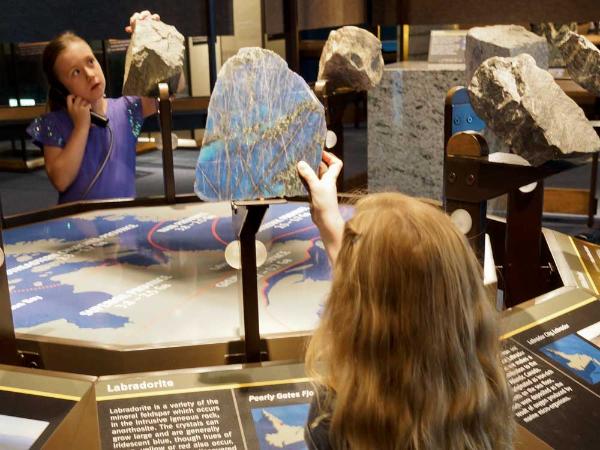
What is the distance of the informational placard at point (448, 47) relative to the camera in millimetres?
4578

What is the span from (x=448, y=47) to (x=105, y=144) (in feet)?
7.84

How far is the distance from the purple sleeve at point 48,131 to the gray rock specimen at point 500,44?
187 centimetres

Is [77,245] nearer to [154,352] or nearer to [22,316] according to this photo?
[22,316]

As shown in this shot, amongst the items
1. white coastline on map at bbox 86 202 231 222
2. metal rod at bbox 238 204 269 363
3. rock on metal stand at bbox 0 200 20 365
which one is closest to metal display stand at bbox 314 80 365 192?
white coastline on map at bbox 86 202 231 222

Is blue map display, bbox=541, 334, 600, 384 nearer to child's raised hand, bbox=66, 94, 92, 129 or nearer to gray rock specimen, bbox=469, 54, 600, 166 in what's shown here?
gray rock specimen, bbox=469, 54, 600, 166


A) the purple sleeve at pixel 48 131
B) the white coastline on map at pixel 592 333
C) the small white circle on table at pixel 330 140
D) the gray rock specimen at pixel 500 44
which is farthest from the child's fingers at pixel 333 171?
the gray rock specimen at pixel 500 44

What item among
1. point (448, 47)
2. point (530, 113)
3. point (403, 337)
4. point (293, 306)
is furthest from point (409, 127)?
point (403, 337)

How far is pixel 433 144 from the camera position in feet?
14.7

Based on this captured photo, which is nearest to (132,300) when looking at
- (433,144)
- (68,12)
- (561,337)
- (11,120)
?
(561,337)

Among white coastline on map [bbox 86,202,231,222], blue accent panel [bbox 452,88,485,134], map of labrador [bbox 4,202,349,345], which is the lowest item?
map of labrador [bbox 4,202,349,345]

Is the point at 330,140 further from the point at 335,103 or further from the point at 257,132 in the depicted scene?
the point at 257,132

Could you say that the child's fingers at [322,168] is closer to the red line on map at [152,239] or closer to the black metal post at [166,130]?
the red line on map at [152,239]

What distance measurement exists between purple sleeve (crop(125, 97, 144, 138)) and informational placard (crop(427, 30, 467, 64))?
2.12m

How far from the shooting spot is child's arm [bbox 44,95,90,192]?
115 inches
